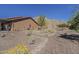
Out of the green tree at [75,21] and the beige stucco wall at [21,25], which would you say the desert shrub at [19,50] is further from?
the green tree at [75,21]

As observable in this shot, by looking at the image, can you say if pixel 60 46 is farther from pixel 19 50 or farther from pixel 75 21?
pixel 19 50

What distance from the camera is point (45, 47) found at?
7844 millimetres

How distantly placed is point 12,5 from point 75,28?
940mm

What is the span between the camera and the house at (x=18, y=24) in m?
7.82

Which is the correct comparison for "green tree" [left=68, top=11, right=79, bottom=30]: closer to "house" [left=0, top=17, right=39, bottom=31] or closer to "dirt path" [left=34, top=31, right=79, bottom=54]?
"dirt path" [left=34, top=31, right=79, bottom=54]

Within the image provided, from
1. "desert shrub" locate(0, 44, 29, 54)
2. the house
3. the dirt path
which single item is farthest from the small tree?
"desert shrub" locate(0, 44, 29, 54)

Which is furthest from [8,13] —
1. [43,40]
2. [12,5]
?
[43,40]

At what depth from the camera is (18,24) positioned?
25.8 ft

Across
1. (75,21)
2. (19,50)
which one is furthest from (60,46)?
(19,50)

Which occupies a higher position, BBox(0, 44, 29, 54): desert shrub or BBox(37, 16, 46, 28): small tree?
BBox(37, 16, 46, 28): small tree

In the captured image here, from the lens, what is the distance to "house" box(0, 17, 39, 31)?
7.82m

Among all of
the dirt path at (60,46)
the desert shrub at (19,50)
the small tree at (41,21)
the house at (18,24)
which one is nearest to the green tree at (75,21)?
the dirt path at (60,46)
